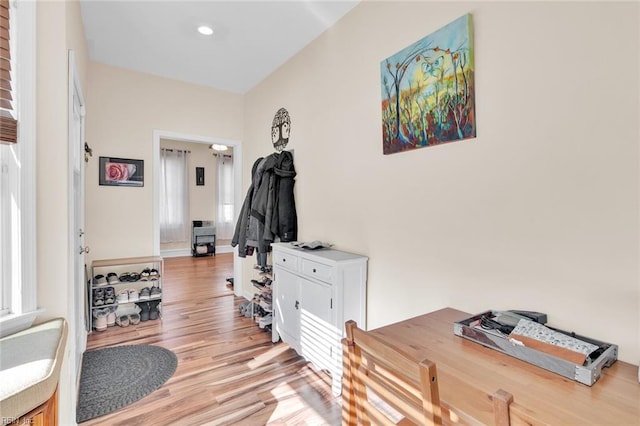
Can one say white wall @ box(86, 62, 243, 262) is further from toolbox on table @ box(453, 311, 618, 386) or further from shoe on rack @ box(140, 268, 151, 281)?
toolbox on table @ box(453, 311, 618, 386)

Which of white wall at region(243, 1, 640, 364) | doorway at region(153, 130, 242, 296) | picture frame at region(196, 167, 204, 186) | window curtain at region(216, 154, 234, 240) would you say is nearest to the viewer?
white wall at region(243, 1, 640, 364)

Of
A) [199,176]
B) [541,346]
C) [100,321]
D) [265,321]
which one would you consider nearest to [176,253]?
[199,176]

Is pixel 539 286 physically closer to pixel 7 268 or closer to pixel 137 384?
pixel 7 268

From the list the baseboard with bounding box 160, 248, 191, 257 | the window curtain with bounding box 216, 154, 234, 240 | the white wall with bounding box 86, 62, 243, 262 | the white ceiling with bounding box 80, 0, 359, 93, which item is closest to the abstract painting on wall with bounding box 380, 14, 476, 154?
the white ceiling with bounding box 80, 0, 359, 93

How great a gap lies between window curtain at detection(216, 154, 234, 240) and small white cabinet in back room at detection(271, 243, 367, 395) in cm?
541

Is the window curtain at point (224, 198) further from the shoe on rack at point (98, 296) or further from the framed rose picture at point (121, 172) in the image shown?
the shoe on rack at point (98, 296)

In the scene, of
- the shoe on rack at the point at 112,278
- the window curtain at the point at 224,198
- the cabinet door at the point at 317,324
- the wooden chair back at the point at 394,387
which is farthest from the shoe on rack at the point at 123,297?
the window curtain at the point at 224,198

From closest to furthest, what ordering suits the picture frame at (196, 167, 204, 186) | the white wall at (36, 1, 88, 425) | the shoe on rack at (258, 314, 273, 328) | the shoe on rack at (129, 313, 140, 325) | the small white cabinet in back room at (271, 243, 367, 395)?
1. the white wall at (36, 1, 88, 425)
2. the small white cabinet in back room at (271, 243, 367, 395)
3. the shoe on rack at (258, 314, 273, 328)
4. the shoe on rack at (129, 313, 140, 325)
5. the picture frame at (196, 167, 204, 186)

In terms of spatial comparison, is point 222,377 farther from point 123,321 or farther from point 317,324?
point 123,321

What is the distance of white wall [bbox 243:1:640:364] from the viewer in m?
1.13

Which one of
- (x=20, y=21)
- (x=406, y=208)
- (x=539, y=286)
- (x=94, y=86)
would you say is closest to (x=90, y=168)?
(x=94, y=86)

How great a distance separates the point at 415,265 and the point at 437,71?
1.09 metres

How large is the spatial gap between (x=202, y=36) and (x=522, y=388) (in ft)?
10.5

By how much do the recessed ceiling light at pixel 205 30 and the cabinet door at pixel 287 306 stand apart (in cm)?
211
